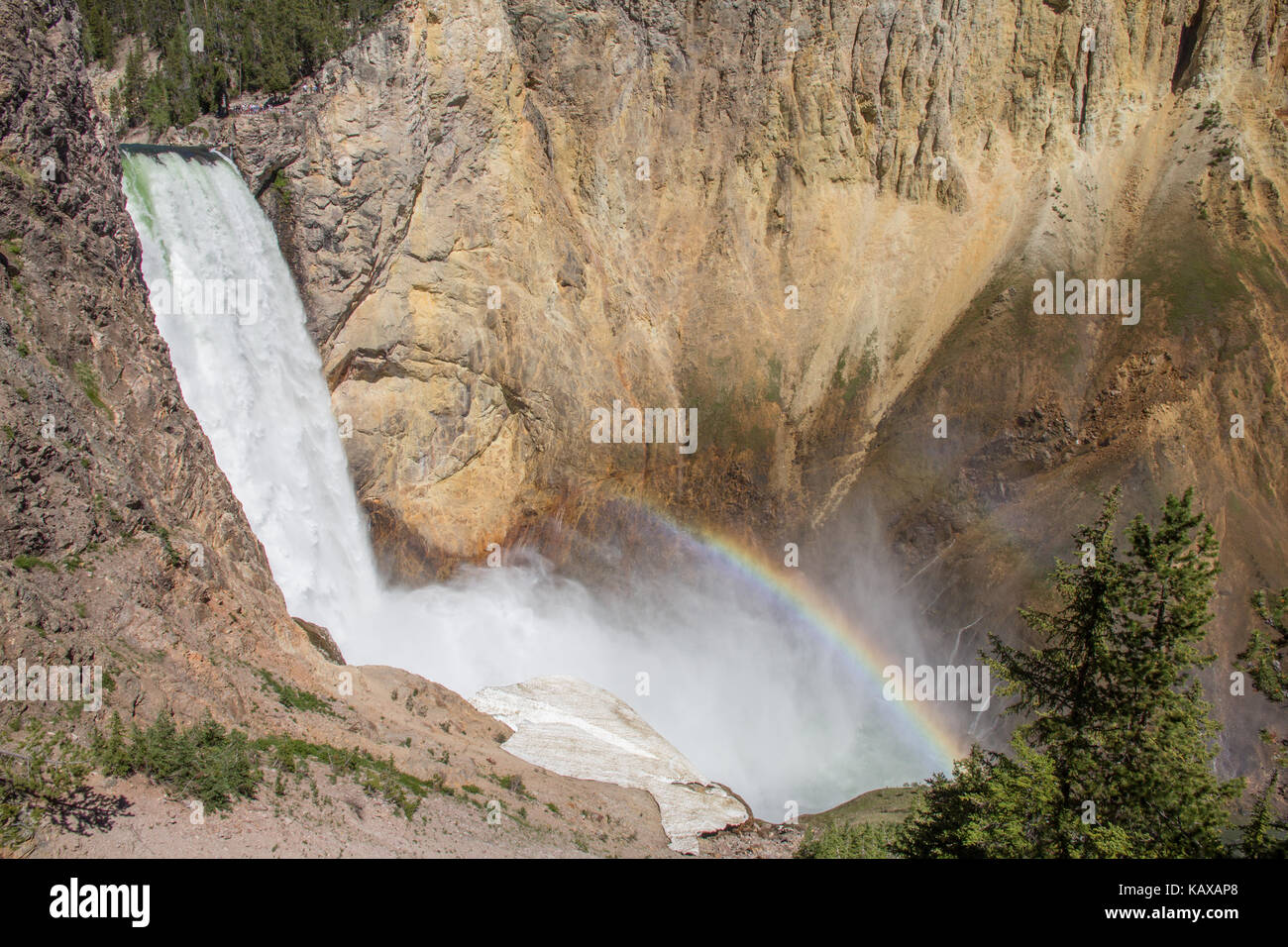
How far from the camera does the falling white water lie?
76.8 feet

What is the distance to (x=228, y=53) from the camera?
2859 centimetres

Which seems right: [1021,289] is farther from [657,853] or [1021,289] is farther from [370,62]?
[657,853]

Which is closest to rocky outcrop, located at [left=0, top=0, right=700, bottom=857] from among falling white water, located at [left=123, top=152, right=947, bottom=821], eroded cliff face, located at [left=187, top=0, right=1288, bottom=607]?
falling white water, located at [left=123, top=152, right=947, bottom=821]

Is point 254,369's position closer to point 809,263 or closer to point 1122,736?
point 809,263

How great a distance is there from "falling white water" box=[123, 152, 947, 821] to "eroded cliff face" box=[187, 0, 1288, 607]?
145cm

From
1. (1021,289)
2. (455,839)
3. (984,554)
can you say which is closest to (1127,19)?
(1021,289)

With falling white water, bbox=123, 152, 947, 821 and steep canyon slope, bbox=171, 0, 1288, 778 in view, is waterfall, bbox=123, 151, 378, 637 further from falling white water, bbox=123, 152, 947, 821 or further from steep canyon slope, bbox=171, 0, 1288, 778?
steep canyon slope, bbox=171, 0, 1288, 778

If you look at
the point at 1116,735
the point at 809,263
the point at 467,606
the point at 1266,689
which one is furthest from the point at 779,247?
the point at 1116,735

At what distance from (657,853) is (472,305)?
1905cm

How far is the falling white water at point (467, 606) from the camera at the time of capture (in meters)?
23.4

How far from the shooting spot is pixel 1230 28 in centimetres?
3158

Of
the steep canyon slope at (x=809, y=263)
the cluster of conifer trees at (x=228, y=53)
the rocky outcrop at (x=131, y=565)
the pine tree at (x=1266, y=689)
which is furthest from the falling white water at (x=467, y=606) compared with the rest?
the pine tree at (x=1266, y=689)

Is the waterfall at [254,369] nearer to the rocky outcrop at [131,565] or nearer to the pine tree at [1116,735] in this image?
the rocky outcrop at [131,565]

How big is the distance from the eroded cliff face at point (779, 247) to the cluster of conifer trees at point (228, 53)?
130 cm
